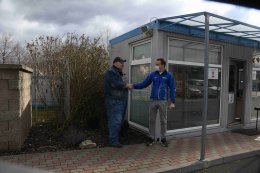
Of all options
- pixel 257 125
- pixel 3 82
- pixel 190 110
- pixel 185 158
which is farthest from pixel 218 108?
pixel 3 82

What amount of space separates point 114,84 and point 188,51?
2424 mm

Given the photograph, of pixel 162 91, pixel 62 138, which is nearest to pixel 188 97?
pixel 162 91

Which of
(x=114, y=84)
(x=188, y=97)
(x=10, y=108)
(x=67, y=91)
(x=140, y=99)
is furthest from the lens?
(x=140, y=99)

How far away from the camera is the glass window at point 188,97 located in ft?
23.4

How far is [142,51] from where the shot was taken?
24.7ft

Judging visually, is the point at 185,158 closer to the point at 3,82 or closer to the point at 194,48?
the point at 194,48

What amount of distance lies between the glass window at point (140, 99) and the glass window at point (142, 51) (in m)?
0.26

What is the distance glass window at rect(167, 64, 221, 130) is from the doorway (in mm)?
900

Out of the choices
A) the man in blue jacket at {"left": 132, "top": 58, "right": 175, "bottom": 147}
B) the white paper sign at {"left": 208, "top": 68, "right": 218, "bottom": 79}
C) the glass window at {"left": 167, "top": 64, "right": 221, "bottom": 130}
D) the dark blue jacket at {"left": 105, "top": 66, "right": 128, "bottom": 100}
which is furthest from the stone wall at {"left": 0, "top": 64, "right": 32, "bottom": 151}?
the white paper sign at {"left": 208, "top": 68, "right": 218, "bottom": 79}

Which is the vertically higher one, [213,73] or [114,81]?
[213,73]

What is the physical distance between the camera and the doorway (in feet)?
28.3

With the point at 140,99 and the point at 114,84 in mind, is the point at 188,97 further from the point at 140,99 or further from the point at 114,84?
the point at 114,84

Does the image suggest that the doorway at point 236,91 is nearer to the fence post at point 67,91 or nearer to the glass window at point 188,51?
the glass window at point 188,51

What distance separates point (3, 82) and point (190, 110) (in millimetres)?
4698
